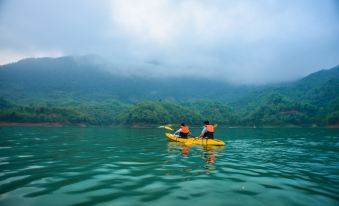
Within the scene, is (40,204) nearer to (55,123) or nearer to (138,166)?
(138,166)

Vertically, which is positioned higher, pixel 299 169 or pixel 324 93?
pixel 324 93

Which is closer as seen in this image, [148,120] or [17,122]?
[17,122]

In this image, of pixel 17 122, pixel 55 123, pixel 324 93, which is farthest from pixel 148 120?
pixel 324 93

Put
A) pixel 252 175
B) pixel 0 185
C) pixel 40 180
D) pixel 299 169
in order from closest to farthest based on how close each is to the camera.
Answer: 1. pixel 0 185
2. pixel 40 180
3. pixel 252 175
4. pixel 299 169

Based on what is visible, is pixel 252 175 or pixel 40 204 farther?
pixel 252 175

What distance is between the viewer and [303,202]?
666 centimetres

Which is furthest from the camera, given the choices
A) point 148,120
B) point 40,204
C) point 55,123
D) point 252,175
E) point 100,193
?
point 148,120

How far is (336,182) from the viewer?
8.86 metres

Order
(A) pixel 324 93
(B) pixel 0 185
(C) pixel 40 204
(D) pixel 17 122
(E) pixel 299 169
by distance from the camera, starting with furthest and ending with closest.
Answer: (A) pixel 324 93
(D) pixel 17 122
(E) pixel 299 169
(B) pixel 0 185
(C) pixel 40 204

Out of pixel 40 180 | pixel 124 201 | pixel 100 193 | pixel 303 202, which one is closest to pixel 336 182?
pixel 303 202

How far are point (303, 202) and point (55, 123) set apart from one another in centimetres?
12471

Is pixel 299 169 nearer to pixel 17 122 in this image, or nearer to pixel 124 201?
pixel 124 201

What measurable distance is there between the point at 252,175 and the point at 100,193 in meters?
6.30

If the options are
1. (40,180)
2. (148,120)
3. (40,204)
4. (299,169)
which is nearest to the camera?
(40,204)
